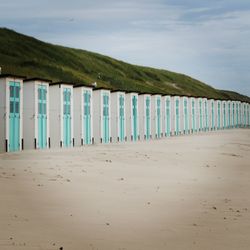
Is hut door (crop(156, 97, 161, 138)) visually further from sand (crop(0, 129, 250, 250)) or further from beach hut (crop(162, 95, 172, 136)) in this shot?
sand (crop(0, 129, 250, 250))

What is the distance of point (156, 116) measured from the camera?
34.6 meters

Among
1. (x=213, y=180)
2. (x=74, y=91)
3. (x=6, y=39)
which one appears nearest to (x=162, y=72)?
(x=6, y=39)

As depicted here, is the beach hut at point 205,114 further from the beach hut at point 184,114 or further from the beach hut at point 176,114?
the beach hut at point 176,114

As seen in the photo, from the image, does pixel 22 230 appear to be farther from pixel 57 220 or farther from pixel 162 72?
pixel 162 72

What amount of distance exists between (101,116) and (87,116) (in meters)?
1.60

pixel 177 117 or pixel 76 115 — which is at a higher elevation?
pixel 76 115

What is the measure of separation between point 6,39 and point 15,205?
9542 centimetres

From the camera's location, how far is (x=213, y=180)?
11734 mm

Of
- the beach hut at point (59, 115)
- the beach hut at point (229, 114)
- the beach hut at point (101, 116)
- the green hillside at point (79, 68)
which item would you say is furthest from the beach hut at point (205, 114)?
the green hillside at point (79, 68)

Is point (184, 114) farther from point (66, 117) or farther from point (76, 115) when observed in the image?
point (66, 117)

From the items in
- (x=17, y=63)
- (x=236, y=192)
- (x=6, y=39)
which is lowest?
(x=236, y=192)

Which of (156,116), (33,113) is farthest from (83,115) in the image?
(156,116)

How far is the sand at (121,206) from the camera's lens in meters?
5.93

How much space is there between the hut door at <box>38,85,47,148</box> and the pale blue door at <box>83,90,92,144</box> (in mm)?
3430
